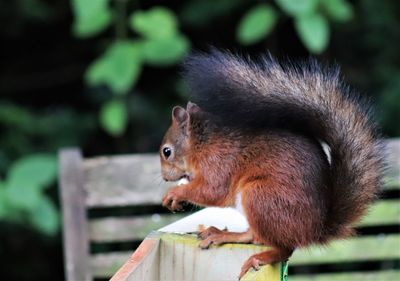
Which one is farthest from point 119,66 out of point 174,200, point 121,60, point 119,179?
point 174,200

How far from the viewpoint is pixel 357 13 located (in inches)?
127

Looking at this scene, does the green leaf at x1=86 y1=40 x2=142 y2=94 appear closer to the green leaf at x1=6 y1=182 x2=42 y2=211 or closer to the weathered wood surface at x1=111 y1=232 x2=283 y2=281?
the green leaf at x1=6 y1=182 x2=42 y2=211

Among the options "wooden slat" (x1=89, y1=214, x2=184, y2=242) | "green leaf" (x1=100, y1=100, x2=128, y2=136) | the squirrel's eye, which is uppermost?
"green leaf" (x1=100, y1=100, x2=128, y2=136)

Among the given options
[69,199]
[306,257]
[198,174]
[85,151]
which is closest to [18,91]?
[85,151]

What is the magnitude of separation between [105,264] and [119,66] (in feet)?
1.87

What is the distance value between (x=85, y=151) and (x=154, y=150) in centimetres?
27

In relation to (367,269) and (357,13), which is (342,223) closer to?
(367,269)

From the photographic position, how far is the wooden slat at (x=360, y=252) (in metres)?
2.36

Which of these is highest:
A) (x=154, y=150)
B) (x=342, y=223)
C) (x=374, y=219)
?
(x=154, y=150)

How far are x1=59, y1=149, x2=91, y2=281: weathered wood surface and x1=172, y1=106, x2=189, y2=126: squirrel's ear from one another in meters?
0.87

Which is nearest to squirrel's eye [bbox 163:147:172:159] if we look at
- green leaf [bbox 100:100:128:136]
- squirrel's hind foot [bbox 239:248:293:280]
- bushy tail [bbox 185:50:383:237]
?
bushy tail [bbox 185:50:383:237]

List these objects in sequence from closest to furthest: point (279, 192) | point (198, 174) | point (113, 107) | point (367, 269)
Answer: point (279, 192) < point (198, 174) < point (113, 107) < point (367, 269)

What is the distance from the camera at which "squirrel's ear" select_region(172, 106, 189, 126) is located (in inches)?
55.4

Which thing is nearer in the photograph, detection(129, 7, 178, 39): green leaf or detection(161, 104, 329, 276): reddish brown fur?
detection(161, 104, 329, 276): reddish brown fur
